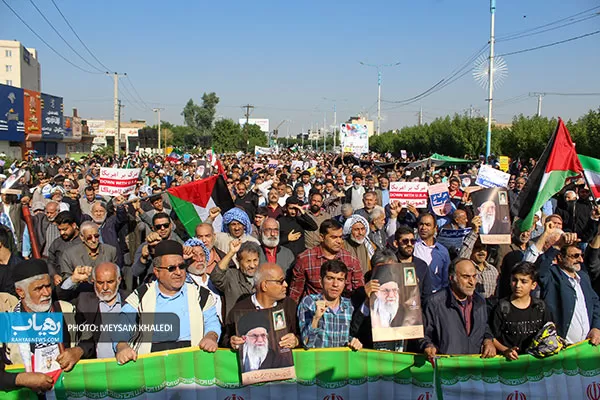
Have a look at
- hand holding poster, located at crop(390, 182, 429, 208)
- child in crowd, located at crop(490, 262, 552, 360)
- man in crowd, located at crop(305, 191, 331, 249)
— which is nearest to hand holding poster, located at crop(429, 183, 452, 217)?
hand holding poster, located at crop(390, 182, 429, 208)

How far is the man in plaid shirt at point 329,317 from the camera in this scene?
4.16 m

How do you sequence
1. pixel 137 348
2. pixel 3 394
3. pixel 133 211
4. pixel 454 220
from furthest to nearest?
1. pixel 133 211
2. pixel 454 220
3. pixel 137 348
4. pixel 3 394

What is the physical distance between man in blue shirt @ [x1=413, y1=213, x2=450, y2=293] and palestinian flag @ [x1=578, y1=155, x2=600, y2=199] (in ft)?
6.88

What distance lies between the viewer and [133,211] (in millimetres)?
8828

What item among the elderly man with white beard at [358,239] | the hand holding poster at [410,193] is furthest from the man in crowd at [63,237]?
the hand holding poster at [410,193]

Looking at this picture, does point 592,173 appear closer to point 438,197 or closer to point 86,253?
point 438,197

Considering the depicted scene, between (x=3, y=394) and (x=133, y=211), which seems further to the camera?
(x=133, y=211)

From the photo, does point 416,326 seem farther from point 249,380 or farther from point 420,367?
point 249,380

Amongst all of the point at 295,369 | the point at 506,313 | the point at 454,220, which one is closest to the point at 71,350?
the point at 295,369

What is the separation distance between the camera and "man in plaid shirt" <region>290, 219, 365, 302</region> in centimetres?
511

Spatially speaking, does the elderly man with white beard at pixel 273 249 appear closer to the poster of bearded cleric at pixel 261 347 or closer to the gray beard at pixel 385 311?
the gray beard at pixel 385 311

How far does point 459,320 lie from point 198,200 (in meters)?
5.25

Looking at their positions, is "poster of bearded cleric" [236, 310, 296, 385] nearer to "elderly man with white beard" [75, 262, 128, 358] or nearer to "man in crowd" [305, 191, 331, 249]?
"elderly man with white beard" [75, 262, 128, 358]

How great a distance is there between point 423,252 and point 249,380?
272cm
